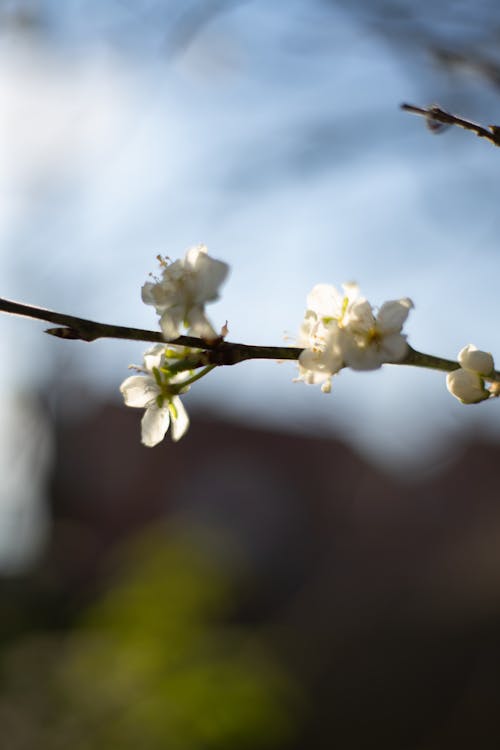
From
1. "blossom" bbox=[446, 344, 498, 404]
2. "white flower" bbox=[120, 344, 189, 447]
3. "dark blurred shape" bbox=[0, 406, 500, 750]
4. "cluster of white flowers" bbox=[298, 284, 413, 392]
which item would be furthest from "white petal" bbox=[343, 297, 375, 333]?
"dark blurred shape" bbox=[0, 406, 500, 750]

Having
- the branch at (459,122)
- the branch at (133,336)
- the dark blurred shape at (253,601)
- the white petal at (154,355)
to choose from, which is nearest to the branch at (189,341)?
the branch at (133,336)

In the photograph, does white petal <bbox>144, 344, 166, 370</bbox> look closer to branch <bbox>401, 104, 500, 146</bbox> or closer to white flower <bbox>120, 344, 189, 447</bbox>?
white flower <bbox>120, 344, 189, 447</bbox>

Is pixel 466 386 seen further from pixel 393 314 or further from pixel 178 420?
pixel 178 420

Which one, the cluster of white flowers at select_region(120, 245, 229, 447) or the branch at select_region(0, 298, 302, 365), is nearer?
the branch at select_region(0, 298, 302, 365)

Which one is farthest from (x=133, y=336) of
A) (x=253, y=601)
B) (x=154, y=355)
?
(x=253, y=601)

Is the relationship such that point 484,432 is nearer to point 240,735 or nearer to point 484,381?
point 240,735

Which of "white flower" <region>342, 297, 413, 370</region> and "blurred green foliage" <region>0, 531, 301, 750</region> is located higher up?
"white flower" <region>342, 297, 413, 370</region>

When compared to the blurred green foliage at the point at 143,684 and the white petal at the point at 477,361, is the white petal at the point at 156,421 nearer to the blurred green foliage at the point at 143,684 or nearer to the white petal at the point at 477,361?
the white petal at the point at 477,361

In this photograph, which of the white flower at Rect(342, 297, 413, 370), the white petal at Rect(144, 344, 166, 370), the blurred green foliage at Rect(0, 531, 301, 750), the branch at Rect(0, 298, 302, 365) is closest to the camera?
the branch at Rect(0, 298, 302, 365)
